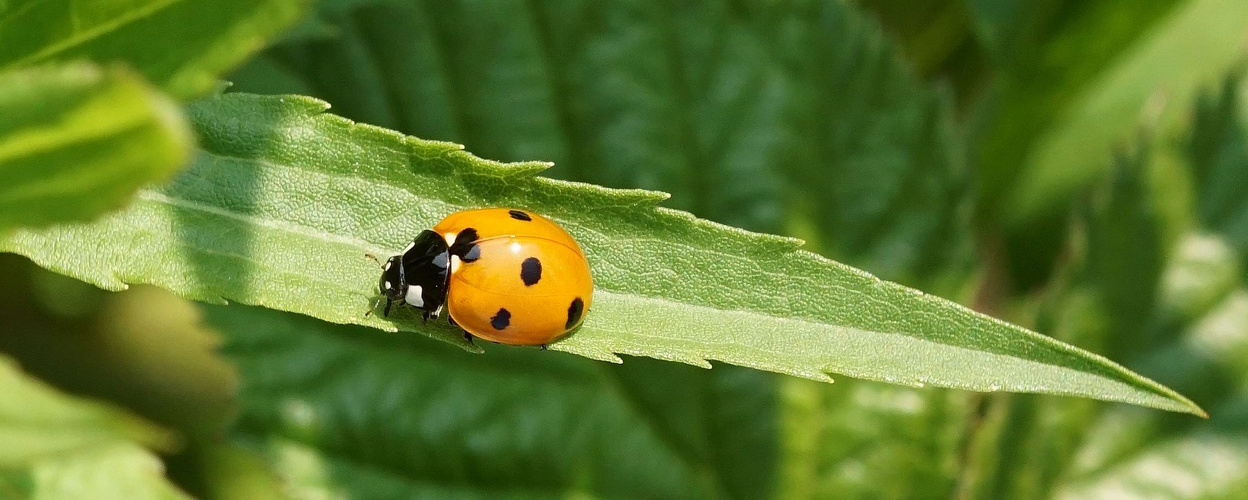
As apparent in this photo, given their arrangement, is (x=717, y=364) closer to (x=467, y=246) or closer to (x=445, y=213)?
(x=467, y=246)

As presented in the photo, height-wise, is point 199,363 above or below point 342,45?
below

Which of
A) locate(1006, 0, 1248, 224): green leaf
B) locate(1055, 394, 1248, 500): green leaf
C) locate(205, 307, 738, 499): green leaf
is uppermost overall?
locate(1006, 0, 1248, 224): green leaf

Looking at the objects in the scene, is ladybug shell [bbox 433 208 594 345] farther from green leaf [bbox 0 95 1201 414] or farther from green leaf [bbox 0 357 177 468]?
green leaf [bbox 0 357 177 468]

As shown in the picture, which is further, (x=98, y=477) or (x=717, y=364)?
(x=717, y=364)

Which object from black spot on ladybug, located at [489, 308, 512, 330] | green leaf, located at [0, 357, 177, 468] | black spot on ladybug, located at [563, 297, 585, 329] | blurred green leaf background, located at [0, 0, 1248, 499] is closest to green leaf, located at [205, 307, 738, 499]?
blurred green leaf background, located at [0, 0, 1248, 499]

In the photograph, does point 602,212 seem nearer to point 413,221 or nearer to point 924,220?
point 413,221

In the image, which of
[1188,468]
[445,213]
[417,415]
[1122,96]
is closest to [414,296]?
[445,213]

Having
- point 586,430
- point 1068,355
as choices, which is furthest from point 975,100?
point 1068,355
